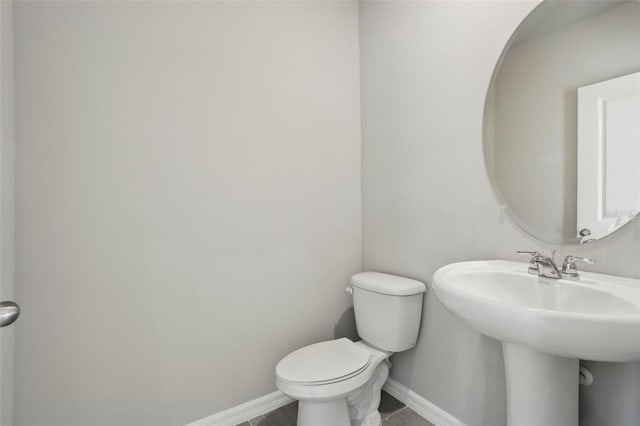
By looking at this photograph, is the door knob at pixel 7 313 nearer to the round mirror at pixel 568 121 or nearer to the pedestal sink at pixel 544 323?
the pedestal sink at pixel 544 323

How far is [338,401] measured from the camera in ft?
4.47

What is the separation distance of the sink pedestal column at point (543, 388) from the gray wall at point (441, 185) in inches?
6.7

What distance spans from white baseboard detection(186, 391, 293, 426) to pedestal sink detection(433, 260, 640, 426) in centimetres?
114

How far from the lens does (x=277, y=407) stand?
1.71 m

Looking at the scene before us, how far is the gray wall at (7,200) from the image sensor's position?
37.5 inches

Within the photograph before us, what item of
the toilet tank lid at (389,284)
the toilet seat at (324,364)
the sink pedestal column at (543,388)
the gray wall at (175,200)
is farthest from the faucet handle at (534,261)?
the gray wall at (175,200)

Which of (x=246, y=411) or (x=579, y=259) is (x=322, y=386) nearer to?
(x=246, y=411)

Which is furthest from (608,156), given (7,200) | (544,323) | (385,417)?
(7,200)

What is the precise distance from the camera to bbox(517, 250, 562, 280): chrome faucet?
3.37 ft

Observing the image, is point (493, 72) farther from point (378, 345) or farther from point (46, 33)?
point (46, 33)

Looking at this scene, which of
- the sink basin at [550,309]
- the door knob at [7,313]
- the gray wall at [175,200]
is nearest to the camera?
the door knob at [7,313]

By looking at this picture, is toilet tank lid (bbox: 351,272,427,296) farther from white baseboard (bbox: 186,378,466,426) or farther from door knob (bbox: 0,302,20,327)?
door knob (bbox: 0,302,20,327)

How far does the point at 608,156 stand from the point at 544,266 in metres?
0.42

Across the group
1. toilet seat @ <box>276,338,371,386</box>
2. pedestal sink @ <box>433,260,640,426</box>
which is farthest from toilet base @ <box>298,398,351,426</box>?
pedestal sink @ <box>433,260,640,426</box>
